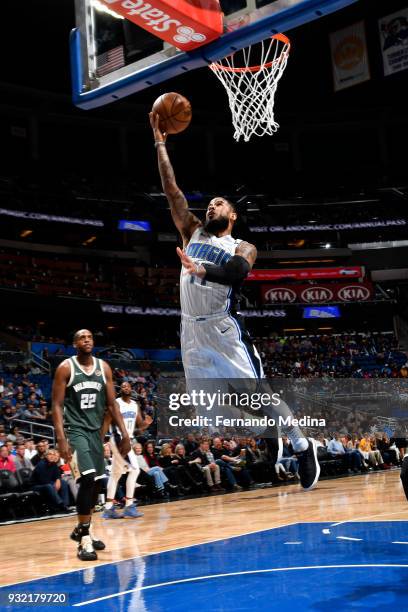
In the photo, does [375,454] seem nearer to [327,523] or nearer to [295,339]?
[327,523]

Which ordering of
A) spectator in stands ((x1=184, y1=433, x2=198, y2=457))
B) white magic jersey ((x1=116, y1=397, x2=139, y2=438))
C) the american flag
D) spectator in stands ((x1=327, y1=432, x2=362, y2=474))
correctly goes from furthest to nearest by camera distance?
spectator in stands ((x1=327, y1=432, x2=362, y2=474)) → spectator in stands ((x1=184, y1=433, x2=198, y2=457)) → white magic jersey ((x1=116, y1=397, x2=139, y2=438)) → the american flag

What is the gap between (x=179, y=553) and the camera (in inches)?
244

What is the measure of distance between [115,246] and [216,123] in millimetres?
7525

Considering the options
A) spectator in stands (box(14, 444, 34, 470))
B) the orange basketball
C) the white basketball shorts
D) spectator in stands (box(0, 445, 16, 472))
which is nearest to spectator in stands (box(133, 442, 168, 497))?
spectator in stands (box(14, 444, 34, 470))

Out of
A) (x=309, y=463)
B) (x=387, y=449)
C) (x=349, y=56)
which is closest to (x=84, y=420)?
(x=309, y=463)

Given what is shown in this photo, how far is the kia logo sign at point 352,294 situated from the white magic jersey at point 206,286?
28.4 metres

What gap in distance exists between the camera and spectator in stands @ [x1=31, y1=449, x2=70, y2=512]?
385 inches

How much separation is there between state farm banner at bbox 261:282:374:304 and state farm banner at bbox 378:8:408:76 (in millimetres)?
11768

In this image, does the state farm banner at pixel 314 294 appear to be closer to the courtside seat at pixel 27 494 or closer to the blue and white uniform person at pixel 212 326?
the courtside seat at pixel 27 494

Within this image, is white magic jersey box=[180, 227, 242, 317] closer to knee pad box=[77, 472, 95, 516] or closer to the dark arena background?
the dark arena background

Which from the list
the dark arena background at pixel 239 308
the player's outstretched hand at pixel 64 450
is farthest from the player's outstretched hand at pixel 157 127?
the player's outstretched hand at pixel 64 450

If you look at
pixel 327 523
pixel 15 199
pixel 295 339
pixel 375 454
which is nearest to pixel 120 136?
pixel 15 199

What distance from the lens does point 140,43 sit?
192 inches

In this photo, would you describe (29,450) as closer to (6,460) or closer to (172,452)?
(6,460)
